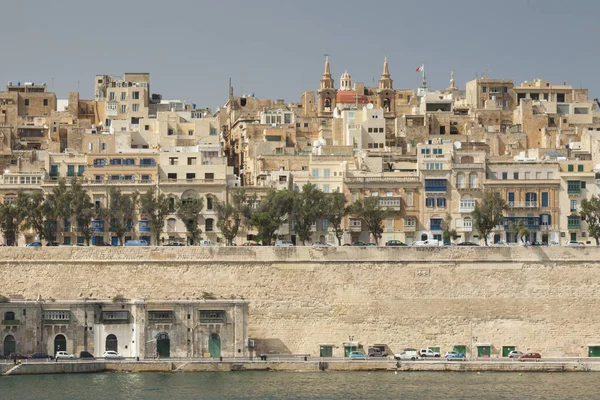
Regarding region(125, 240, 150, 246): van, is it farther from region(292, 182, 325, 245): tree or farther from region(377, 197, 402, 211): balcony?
region(377, 197, 402, 211): balcony

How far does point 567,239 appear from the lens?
64.7m

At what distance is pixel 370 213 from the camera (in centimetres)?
6181

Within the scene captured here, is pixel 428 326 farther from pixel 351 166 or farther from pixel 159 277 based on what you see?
pixel 351 166

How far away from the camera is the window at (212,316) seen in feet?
171

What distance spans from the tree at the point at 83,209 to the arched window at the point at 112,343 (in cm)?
917

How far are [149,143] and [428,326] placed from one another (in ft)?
73.2

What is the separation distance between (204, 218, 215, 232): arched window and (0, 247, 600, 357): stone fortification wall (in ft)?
26.2

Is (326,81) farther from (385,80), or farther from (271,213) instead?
(271,213)

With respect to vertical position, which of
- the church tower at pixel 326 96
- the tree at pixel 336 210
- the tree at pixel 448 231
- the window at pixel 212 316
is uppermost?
the church tower at pixel 326 96

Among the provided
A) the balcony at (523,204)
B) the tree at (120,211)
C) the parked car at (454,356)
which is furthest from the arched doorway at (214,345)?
the balcony at (523,204)

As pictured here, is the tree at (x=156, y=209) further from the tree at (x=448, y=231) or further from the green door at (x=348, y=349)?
the tree at (x=448, y=231)

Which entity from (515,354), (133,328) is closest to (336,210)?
(515,354)

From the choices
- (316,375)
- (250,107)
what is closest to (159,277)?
(316,375)

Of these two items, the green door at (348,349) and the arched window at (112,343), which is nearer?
the arched window at (112,343)
